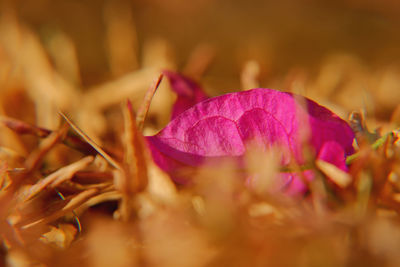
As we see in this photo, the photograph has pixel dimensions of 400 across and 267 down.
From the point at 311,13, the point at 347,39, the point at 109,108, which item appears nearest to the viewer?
the point at 109,108

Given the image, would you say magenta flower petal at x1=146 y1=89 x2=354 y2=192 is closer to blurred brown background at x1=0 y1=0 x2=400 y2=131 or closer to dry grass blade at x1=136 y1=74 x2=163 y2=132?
dry grass blade at x1=136 y1=74 x2=163 y2=132

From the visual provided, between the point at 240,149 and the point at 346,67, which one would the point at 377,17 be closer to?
the point at 346,67

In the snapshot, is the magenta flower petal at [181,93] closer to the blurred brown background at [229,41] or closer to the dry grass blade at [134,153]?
the dry grass blade at [134,153]

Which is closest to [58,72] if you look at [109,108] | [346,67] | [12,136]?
[109,108]

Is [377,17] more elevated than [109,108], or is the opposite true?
[377,17]

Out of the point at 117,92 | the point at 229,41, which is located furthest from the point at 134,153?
the point at 229,41

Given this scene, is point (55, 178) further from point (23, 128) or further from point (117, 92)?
point (117, 92)
